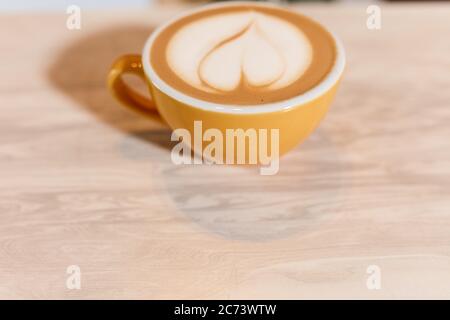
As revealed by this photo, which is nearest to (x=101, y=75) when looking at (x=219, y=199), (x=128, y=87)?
(x=128, y=87)

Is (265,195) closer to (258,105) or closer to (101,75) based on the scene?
(258,105)

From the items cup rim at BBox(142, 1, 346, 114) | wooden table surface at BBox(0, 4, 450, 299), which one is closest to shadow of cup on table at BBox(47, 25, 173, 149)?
wooden table surface at BBox(0, 4, 450, 299)

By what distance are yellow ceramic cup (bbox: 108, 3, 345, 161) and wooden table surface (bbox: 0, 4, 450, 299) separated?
0.21ft

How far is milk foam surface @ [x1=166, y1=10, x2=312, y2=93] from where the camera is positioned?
0.46 metres

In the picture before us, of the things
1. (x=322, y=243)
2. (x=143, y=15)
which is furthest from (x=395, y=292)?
(x=143, y=15)

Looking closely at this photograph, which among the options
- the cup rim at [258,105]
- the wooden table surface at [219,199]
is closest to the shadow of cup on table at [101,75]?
the wooden table surface at [219,199]

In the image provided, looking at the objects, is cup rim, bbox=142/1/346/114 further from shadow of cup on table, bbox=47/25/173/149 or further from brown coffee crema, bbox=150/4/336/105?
shadow of cup on table, bbox=47/25/173/149

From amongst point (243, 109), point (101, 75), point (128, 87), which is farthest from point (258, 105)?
point (101, 75)

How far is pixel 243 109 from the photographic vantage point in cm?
42

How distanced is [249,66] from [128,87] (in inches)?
4.7

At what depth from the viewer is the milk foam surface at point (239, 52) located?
46 centimetres

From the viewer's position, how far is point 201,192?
0.50 meters

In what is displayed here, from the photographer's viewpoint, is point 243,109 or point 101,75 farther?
point 101,75

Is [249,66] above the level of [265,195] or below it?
above
